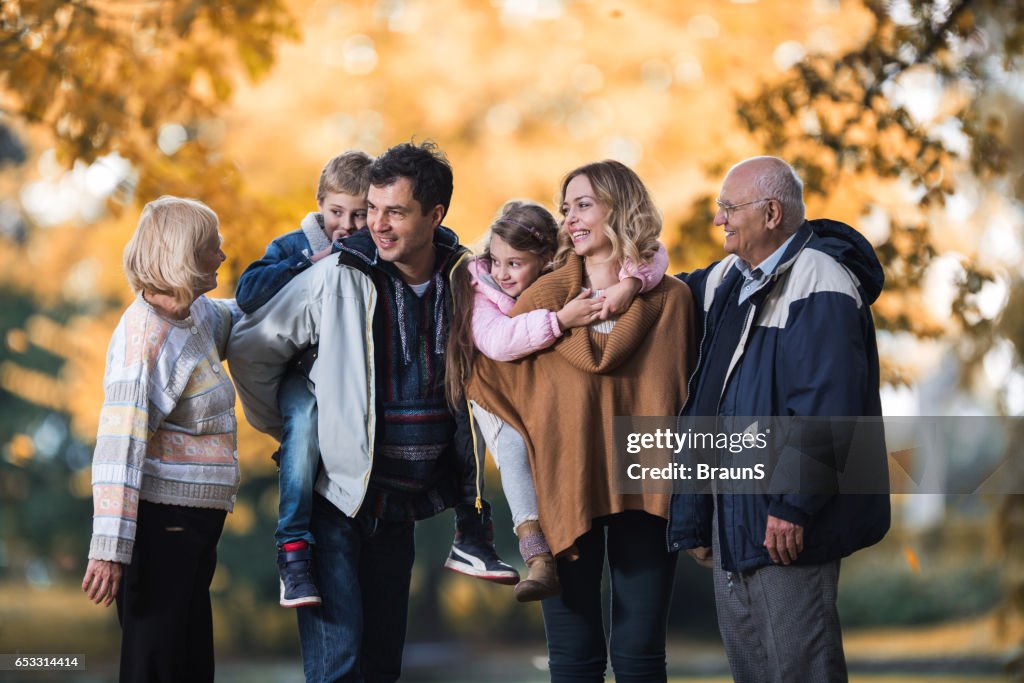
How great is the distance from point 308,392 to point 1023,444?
133 inches

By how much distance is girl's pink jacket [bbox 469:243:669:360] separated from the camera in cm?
292

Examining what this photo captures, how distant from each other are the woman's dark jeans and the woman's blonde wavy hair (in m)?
0.68

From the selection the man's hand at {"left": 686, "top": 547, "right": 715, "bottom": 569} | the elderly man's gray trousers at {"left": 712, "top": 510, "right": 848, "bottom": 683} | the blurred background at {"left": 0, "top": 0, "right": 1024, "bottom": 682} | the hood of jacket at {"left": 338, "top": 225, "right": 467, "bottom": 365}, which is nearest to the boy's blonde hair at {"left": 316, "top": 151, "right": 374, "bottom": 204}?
the hood of jacket at {"left": 338, "top": 225, "right": 467, "bottom": 365}

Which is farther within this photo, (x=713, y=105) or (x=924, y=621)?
(x=924, y=621)

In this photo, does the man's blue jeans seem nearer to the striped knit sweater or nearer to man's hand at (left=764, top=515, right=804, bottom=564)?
the striped knit sweater

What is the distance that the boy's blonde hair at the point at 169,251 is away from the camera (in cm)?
288

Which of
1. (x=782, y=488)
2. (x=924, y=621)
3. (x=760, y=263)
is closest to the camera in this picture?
(x=782, y=488)

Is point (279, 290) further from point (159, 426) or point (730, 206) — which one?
point (730, 206)

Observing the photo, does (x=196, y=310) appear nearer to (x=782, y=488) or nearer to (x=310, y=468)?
(x=310, y=468)

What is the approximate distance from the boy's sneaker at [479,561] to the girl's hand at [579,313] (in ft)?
2.17

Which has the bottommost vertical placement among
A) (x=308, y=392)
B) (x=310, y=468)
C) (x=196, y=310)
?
(x=310, y=468)

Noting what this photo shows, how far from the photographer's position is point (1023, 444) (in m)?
4.98

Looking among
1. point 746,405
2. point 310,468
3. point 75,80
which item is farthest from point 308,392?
point 75,80

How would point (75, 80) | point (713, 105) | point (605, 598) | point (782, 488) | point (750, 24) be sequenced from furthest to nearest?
point (605, 598) < point (713, 105) < point (750, 24) < point (75, 80) < point (782, 488)
